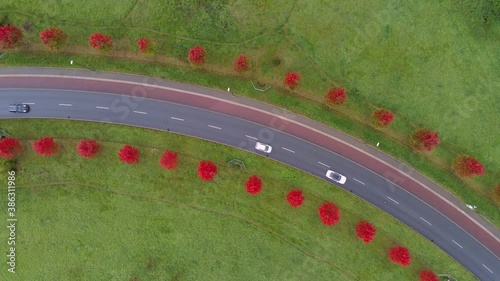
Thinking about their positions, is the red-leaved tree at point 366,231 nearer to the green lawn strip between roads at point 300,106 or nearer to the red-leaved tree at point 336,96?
the green lawn strip between roads at point 300,106

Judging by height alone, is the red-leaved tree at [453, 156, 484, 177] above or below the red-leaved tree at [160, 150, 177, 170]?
→ above

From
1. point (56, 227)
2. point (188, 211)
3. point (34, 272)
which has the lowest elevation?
point (34, 272)

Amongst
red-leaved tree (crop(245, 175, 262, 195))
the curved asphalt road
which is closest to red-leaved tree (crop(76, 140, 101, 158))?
the curved asphalt road

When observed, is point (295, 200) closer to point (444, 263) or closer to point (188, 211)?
point (188, 211)

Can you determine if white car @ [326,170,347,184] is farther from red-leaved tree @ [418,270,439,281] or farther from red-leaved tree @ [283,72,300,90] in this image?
red-leaved tree @ [418,270,439,281]

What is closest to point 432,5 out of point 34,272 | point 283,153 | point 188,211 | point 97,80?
point 283,153

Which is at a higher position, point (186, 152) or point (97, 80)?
point (97, 80)

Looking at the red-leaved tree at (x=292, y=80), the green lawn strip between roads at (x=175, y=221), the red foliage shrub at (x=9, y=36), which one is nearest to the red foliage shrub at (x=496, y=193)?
the green lawn strip between roads at (x=175, y=221)

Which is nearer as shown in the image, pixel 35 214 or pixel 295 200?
pixel 295 200

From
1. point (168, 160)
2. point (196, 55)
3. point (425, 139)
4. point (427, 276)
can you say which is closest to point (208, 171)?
point (168, 160)
